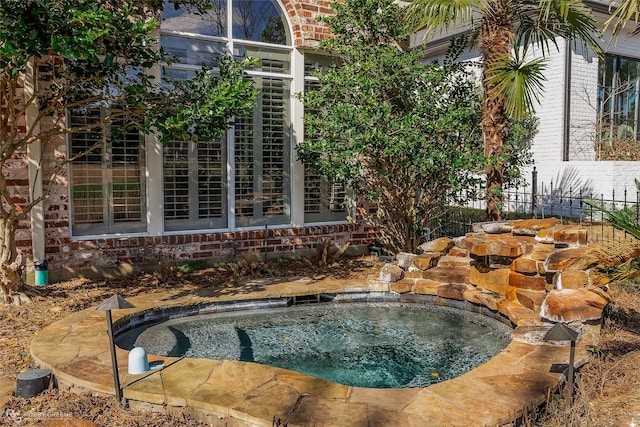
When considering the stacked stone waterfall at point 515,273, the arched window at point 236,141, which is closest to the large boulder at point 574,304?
the stacked stone waterfall at point 515,273

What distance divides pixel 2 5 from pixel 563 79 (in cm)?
1129

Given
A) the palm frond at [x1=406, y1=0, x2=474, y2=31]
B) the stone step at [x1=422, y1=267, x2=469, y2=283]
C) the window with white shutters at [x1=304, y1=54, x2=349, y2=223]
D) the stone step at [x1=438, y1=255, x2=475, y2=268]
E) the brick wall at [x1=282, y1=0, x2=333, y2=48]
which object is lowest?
the stone step at [x1=422, y1=267, x2=469, y2=283]

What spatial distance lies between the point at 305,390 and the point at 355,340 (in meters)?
1.90

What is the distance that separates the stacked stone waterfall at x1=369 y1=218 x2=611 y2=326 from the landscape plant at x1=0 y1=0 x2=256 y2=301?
307cm

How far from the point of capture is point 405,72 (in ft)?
24.3

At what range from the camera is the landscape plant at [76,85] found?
4645mm

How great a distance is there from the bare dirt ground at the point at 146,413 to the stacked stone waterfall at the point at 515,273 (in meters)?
0.41

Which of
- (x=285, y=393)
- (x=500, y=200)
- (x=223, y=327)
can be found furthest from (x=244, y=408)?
(x=500, y=200)

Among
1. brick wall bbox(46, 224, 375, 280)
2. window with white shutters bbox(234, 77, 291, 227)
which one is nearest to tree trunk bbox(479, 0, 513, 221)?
brick wall bbox(46, 224, 375, 280)

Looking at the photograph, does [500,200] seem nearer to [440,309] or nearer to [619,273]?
[440,309]

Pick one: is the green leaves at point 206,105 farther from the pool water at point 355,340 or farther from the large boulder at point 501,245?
the large boulder at point 501,245

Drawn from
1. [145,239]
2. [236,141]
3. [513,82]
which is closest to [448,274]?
[513,82]

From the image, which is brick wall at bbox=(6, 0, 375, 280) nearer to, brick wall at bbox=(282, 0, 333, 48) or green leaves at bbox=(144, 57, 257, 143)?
brick wall at bbox=(282, 0, 333, 48)

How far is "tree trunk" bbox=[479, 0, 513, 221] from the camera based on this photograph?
270 inches
